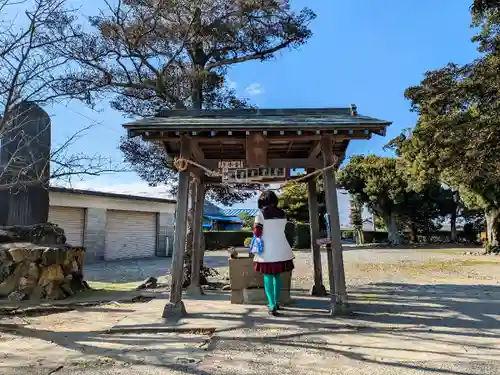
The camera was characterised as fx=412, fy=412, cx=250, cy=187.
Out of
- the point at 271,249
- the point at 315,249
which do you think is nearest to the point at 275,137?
the point at 271,249

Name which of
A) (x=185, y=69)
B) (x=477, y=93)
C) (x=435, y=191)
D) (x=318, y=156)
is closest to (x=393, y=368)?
(x=318, y=156)

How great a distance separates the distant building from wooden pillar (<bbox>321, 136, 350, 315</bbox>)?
33.4m

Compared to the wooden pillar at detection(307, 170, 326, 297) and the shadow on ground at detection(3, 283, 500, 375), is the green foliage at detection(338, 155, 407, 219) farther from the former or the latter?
the shadow on ground at detection(3, 283, 500, 375)

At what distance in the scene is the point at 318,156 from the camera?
22.6ft

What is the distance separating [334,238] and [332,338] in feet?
5.60

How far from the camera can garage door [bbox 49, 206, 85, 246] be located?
17.1 m

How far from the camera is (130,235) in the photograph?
69.1 ft

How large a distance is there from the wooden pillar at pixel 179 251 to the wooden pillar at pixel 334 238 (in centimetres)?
204

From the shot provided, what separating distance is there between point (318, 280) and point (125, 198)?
1462 cm

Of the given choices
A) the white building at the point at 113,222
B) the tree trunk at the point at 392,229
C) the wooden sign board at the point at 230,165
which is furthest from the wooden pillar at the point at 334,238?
the tree trunk at the point at 392,229

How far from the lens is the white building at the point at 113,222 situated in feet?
57.3

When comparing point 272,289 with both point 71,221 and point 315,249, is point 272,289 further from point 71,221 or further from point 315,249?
point 71,221

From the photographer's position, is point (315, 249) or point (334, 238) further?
point (315, 249)

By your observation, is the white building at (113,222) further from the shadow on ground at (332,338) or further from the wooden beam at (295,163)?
the shadow on ground at (332,338)
